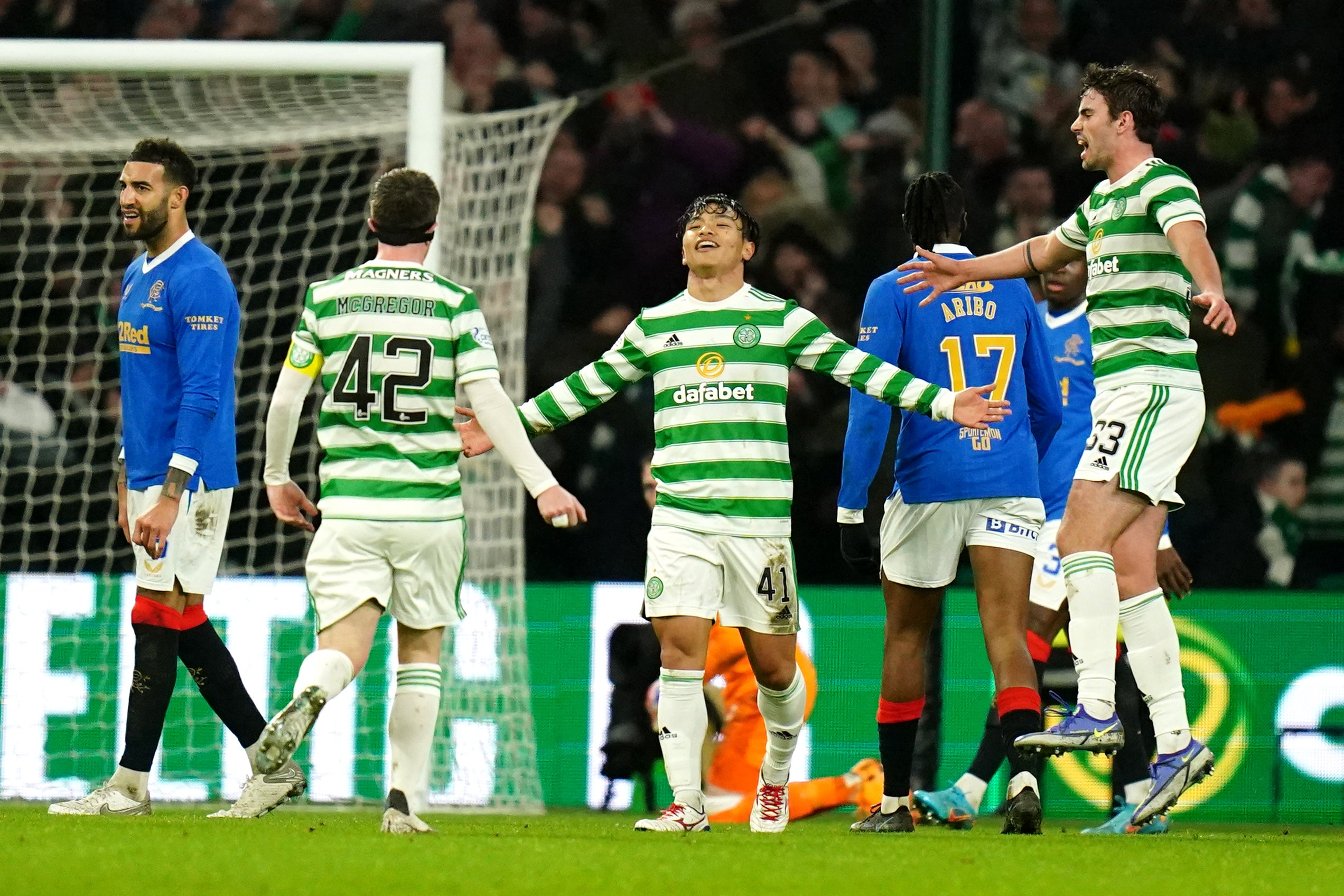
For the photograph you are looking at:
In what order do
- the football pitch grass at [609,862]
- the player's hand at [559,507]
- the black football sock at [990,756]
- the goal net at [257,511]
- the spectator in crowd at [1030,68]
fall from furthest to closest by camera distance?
the spectator in crowd at [1030,68] < the goal net at [257,511] < the black football sock at [990,756] < the player's hand at [559,507] < the football pitch grass at [609,862]

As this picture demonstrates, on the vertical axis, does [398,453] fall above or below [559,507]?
above

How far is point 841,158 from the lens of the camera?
35.2ft

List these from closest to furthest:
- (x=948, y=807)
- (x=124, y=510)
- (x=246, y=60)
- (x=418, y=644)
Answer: (x=418, y=644)
(x=124, y=510)
(x=948, y=807)
(x=246, y=60)

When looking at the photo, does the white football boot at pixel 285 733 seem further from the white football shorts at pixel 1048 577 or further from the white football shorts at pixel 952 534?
the white football shorts at pixel 1048 577

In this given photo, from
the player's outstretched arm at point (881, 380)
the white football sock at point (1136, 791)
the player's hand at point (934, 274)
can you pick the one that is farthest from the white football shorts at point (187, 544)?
the white football sock at point (1136, 791)

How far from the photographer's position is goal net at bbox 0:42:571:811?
24.8ft

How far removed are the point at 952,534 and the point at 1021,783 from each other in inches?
30.9

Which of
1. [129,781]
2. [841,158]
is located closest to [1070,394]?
[129,781]

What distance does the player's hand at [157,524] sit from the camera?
533 cm

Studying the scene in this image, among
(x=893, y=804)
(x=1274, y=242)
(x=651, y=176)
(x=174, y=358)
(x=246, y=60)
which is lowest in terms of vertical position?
(x=893, y=804)

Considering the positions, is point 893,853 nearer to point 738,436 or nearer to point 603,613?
point 738,436

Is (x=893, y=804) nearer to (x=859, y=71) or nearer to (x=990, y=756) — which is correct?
(x=990, y=756)

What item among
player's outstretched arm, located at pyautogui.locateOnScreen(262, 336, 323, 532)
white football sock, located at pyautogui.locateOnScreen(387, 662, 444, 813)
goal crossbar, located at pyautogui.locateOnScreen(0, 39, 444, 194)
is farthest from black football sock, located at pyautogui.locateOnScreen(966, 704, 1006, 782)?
goal crossbar, located at pyautogui.locateOnScreen(0, 39, 444, 194)

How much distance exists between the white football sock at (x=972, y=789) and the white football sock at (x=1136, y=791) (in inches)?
23.7
